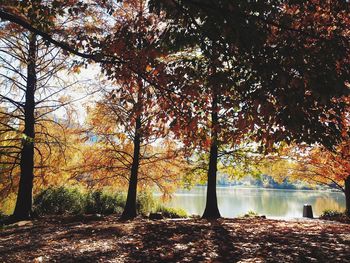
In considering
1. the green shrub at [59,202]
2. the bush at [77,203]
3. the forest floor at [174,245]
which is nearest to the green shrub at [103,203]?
the bush at [77,203]

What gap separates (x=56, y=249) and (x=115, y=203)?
12520mm

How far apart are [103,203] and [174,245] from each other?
12.3 metres

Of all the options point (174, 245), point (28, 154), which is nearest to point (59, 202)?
point (28, 154)

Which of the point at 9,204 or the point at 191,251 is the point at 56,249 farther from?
the point at 9,204

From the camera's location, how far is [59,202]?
739 inches

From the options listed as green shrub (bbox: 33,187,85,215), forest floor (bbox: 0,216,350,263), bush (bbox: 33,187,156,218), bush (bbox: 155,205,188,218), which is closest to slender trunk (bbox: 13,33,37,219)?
bush (bbox: 33,187,156,218)

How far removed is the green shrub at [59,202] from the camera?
1814cm

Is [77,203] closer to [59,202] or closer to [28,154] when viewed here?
[59,202]

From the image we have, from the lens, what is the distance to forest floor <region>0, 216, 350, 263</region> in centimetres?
670

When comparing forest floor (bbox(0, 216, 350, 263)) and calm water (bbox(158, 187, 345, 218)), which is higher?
forest floor (bbox(0, 216, 350, 263))

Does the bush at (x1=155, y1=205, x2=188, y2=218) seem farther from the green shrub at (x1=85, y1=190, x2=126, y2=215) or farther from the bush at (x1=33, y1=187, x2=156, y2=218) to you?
the green shrub at (x1=85, y1=190, x2=126, y2=215)

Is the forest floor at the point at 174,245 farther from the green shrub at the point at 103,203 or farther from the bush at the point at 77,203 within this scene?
the green shrub at the point at 103,203

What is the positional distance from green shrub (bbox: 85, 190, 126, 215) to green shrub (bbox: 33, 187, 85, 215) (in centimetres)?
38

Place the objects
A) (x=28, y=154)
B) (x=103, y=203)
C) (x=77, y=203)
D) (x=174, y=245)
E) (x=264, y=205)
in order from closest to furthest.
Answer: (x=174, y=245), (x=28, y=154), (x=77, y=203), (x=103, y=203), (x=264, y=205)
